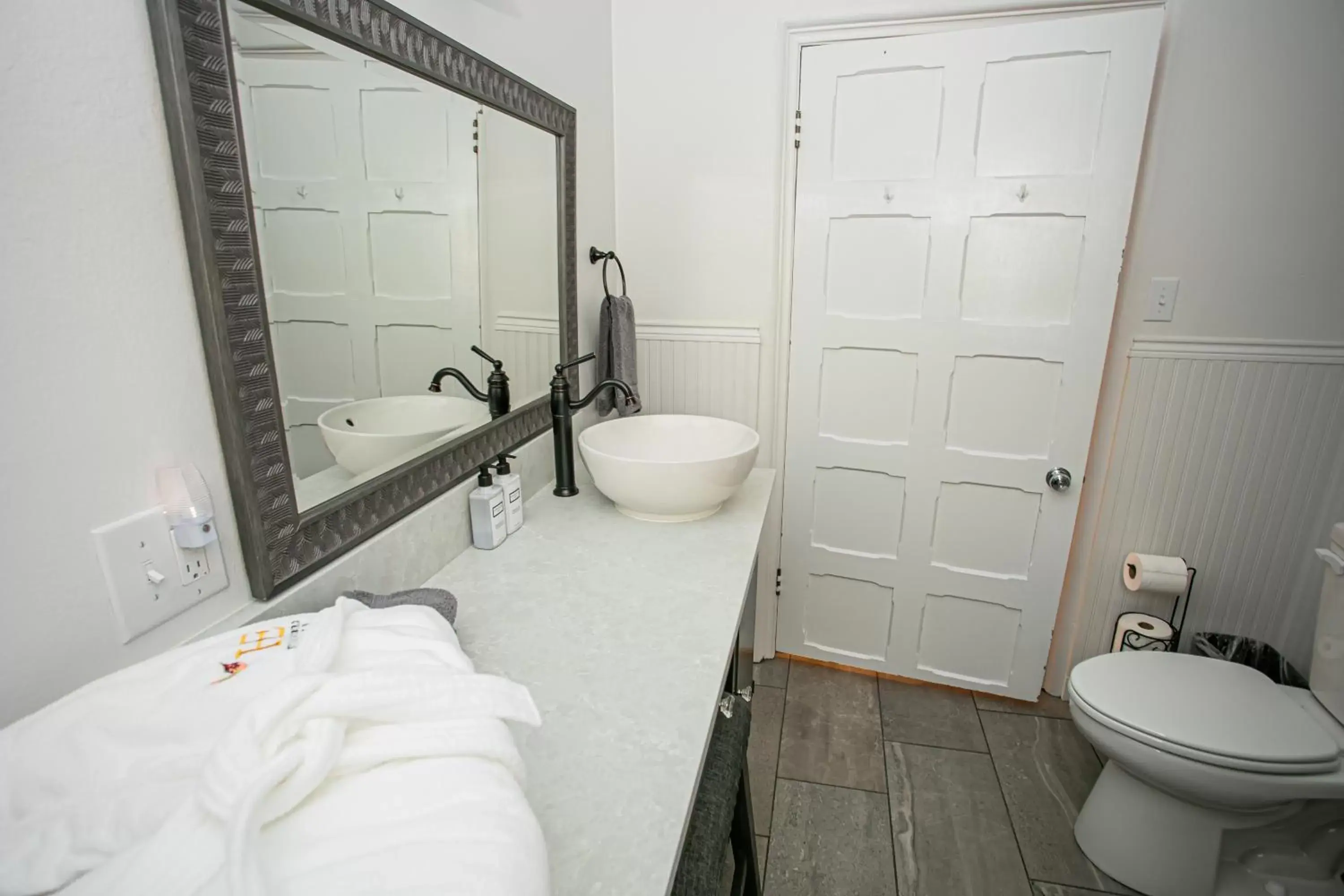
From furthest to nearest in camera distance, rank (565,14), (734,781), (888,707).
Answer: (888,707) → (565,14) → (734,781)

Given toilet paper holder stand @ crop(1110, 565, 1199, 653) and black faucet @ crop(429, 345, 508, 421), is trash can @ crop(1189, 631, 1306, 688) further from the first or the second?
black faucet @ crop(429, 345, 508, 421)

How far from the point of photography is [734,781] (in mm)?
1063

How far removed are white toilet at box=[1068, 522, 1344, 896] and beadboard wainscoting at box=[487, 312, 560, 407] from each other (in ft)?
4.91

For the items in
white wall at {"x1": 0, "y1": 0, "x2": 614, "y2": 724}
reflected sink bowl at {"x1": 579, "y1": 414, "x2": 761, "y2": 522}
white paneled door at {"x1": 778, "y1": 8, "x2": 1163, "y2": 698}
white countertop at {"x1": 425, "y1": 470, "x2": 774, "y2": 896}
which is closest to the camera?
white wall at {"x1": 0, "y1": 0, "x2": 614, "y2": 724}

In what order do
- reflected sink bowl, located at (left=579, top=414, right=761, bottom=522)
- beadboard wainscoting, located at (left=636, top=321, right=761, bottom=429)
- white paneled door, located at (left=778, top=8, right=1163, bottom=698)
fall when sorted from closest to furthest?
1. reflected sink bowl, located at (left=579, top=414, right=761, bottom=522)
2. white paneled door, located at (left=778, top=8, right=1163, bottom=698)
3. beadboard wainscoting, located at (left=636, top=321, right=761, bottom=429)

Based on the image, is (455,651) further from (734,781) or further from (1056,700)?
(1056,700)

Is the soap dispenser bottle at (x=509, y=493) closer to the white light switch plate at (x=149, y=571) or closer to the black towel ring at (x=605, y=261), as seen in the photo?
the white light switch plate at (x=149, y=571)

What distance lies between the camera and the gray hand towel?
180 cm

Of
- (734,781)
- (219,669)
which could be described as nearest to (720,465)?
(734,781)

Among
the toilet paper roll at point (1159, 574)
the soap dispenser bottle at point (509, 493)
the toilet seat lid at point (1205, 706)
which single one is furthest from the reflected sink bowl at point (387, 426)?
the toilet paper roll at point (1159, 574)

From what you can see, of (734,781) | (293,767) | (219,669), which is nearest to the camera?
(293,767)

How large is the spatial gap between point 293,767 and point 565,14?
66.1 inches

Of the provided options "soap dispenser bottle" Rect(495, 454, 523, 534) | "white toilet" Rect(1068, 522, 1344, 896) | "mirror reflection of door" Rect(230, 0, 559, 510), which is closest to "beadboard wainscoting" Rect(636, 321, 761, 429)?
"mirror reflection of door" Rect(230, 0, 559, 510)

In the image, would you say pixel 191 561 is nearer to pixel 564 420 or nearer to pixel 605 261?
pixel 564 420
